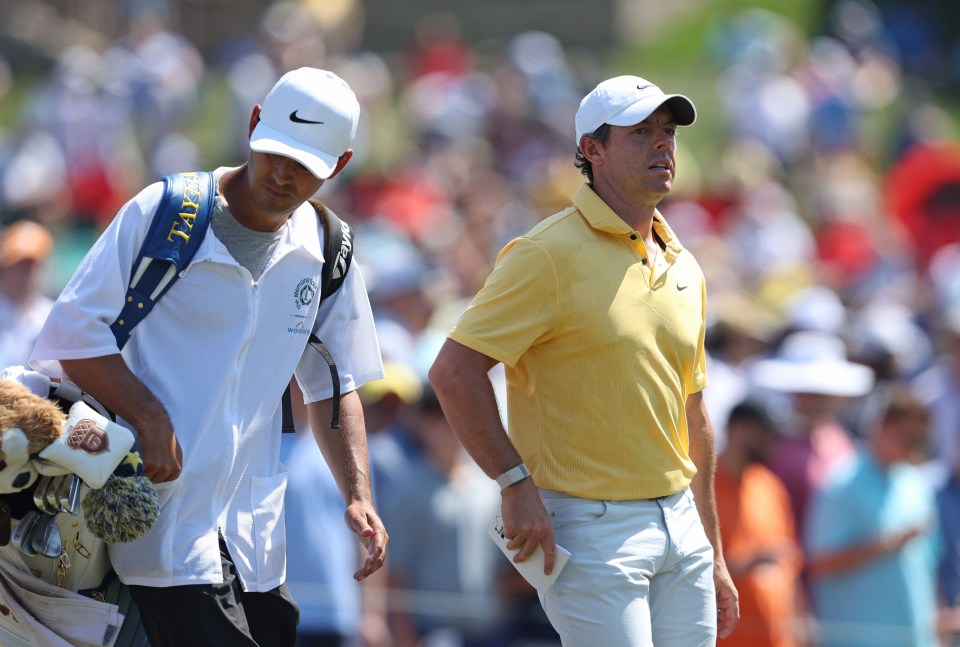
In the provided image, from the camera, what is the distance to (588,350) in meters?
4.55

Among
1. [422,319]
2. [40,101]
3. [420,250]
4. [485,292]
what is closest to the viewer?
[485,292]

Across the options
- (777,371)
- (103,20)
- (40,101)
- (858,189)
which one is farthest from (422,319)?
(103,20)

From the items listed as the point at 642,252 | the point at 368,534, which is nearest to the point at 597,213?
the point at 642,252

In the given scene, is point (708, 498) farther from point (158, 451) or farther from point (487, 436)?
point (158, 451)

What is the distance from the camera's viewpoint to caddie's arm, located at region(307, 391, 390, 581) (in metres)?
4.62

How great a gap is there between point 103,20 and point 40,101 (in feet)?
30.9

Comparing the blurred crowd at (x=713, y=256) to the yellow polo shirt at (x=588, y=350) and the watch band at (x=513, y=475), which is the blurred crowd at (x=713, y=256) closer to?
the yellow polo shirt at (x=588, y=350)

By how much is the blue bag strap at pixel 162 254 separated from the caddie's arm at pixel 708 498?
170 centimetres

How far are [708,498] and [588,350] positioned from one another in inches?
30.9

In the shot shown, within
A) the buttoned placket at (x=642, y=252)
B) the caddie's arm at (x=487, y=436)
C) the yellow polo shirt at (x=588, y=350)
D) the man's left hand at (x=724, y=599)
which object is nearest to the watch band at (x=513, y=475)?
the caddie's arm at (x=487, y=436)

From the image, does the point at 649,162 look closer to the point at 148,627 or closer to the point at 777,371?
the point at 148,627

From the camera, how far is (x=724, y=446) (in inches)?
314

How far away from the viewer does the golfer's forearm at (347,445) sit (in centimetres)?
472

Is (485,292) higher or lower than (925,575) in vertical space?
higher
